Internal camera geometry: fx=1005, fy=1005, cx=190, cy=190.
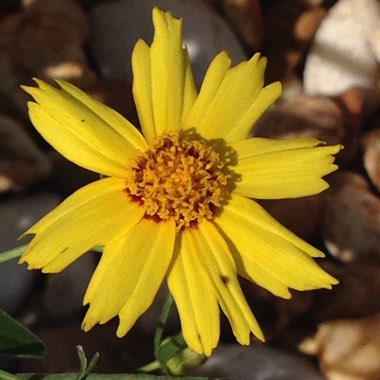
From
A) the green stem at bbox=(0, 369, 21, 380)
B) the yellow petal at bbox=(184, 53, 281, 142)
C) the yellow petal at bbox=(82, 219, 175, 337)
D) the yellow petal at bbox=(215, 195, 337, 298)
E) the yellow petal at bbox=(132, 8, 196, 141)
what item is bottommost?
the yellow petal at bbox=(215, 195, 337, 298)

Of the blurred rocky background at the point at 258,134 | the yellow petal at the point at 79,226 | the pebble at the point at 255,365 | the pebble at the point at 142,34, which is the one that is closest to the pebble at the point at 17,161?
the blurred rocky background at the point at 258,134

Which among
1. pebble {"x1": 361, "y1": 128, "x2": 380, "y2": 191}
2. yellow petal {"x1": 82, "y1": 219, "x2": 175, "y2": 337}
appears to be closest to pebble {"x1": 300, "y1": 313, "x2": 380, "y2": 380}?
pebble {"x1": 361, "y1": 128, "x2": 380, "y2": 191}

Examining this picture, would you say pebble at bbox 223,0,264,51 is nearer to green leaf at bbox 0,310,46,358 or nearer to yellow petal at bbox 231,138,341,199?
yellow petal at bbox 231,138,341,199

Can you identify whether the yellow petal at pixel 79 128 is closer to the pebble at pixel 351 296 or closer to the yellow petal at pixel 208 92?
the yellow petal at pixel 208 92

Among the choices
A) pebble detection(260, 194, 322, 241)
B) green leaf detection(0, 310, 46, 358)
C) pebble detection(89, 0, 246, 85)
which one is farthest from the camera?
pebble detection(89, 0, 246, 85)

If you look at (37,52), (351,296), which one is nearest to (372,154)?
(351,296)
